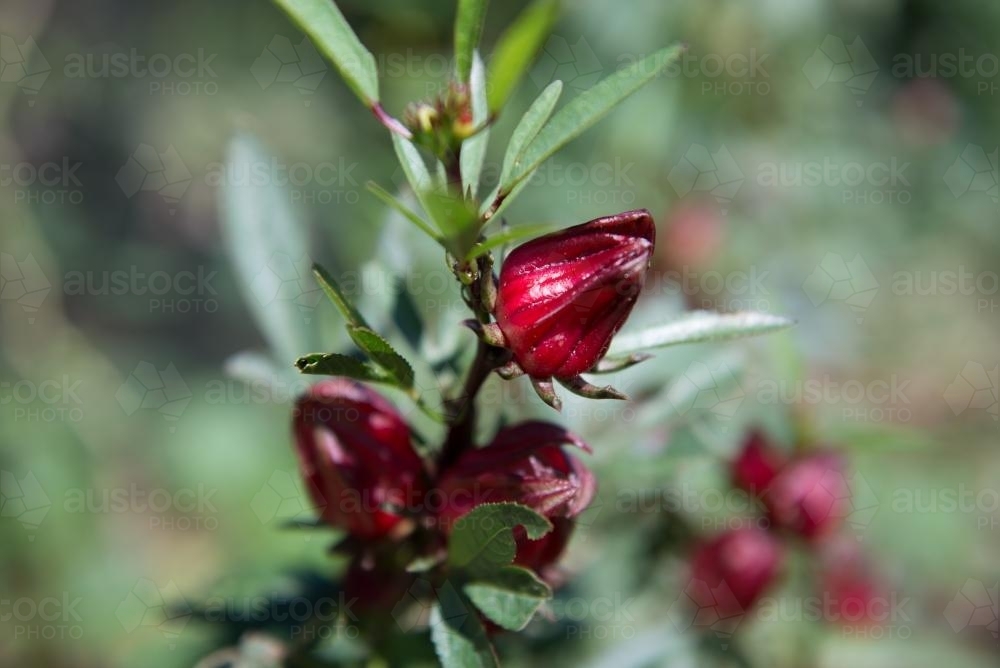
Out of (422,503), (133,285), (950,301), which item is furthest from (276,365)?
(950,301)

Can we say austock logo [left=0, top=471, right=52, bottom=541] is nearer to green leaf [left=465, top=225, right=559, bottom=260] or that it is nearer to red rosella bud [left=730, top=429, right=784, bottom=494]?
red rosella bud [left=730, top=429, right=784, bottom=494]

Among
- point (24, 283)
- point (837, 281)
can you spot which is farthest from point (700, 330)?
point (24, 283)

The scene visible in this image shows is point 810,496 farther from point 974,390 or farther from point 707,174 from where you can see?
point 974,390

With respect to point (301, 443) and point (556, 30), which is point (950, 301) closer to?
point (556, 30)

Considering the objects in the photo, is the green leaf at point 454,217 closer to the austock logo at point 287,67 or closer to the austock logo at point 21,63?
the austock logo at point 21,63

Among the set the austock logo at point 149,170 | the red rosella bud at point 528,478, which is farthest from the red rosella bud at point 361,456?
the austock logo at point 149,170

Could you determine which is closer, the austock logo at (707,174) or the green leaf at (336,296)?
the green leaf at (336,296)
